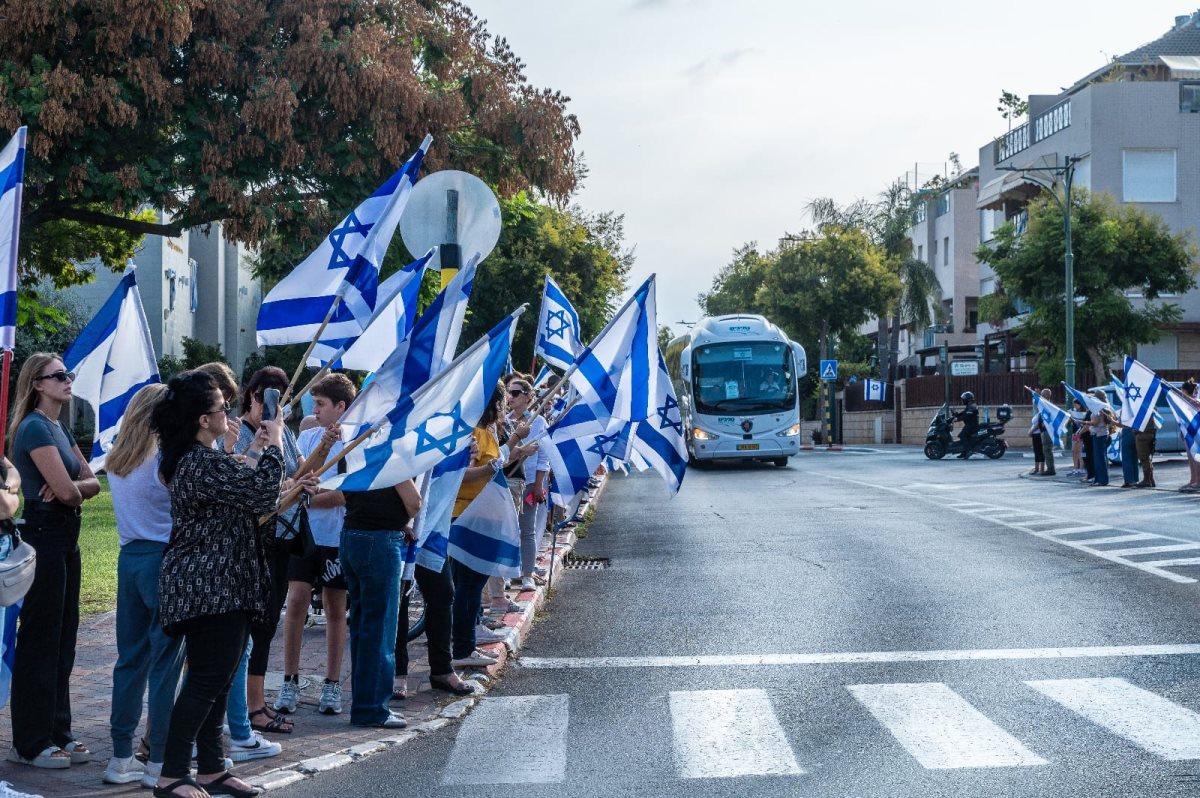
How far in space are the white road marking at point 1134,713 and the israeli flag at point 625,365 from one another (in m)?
3.26

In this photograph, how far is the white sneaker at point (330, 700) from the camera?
7.77m

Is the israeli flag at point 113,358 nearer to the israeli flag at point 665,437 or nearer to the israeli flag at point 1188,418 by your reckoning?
the israeli flag at point 665,437

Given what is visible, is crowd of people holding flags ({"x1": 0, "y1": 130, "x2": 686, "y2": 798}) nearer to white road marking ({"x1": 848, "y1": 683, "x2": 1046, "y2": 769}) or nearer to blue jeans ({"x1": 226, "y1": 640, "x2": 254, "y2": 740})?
blue jeans ({"x1": 226, "y1": 640, "x2": 254, "y2": 740})

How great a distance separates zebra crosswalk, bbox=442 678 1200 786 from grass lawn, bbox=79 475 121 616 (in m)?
2.41

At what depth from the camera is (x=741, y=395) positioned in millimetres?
35219

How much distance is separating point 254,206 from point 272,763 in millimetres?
11535

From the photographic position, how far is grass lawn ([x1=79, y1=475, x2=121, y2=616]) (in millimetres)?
11555

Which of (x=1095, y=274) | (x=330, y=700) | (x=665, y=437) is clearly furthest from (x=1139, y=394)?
(x=1095, y=274)

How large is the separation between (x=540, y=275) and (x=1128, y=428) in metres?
16.7

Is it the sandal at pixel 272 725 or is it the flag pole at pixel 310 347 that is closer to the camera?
the flag pole at pixel 310 347

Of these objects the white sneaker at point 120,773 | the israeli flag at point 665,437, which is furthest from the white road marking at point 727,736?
the israeli flag at point 665,437

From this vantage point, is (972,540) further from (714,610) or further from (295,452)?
(295,452)

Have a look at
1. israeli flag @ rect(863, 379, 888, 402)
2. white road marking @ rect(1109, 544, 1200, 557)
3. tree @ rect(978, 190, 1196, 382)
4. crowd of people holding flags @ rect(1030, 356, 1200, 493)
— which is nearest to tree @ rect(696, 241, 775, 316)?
israeli flag @ rect(863, 379, 888, 402)

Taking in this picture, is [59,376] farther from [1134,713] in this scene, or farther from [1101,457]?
[1101,457]
